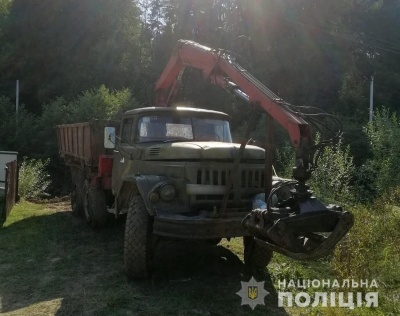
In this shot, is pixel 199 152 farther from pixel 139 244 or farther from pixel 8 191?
pixel 8 191

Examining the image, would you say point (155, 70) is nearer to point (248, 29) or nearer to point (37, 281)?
point (248, 29)

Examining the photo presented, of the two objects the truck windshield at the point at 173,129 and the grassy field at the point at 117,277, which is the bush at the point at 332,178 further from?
the truck windshield at the point at 173,129

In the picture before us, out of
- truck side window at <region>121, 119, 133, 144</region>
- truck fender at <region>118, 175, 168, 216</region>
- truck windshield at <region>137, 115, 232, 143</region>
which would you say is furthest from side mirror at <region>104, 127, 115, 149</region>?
truck fender at <region>118, 175, 168, 216</region>

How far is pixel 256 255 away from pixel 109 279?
191cm

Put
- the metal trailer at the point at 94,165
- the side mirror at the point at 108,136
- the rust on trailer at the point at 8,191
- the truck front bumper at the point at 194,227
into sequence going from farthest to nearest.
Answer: the rust on trailer at the point at 8,191, the metal trailer at the point at 94,165, the side mirror at the point at 108,136, the truck front bumper at the point at 194,227

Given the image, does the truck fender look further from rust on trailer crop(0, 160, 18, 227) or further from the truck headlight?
rust on trailer crop(0, 160, 18, 227)

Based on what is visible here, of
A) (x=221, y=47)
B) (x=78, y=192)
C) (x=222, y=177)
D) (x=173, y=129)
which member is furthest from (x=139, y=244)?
(x=221, y=47)

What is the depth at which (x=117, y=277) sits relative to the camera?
18.2ft

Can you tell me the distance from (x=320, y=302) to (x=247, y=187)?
5.31 feet

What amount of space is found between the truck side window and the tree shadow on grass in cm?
177

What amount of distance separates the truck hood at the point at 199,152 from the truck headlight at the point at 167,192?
47 cm

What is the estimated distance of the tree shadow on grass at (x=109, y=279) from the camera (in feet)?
15.3

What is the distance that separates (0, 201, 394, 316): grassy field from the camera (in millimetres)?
4637

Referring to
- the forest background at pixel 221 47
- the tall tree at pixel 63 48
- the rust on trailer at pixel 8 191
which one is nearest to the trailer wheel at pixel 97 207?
the rust on trailer at pixel 8 191
